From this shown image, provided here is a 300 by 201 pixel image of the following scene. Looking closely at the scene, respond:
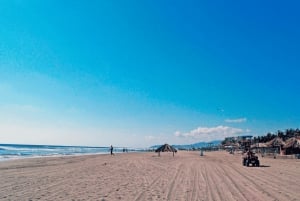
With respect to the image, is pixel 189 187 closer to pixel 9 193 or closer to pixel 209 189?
pixel 209 189

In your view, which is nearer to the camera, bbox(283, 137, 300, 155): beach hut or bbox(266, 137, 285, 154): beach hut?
bbox(283, 137, 300, 155): beach hut

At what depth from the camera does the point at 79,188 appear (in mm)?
10430

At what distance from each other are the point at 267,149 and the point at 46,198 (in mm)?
44512

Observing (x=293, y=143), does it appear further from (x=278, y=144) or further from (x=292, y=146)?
(x=278, y=144)

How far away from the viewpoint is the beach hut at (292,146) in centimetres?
3716

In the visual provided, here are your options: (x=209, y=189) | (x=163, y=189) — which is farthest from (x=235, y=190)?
(x=163, y=189)

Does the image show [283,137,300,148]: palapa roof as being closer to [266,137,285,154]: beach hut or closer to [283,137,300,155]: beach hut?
[283,137,300,155]: beach hut

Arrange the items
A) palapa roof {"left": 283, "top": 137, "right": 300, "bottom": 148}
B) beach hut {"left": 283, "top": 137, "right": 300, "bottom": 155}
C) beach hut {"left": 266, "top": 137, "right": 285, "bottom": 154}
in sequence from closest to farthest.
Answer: palapa roof {"left": 283, "top": 137, "right": 300, "bottom": 148} < beach hut {"left": 283, "top": 137, "right": 300, "bottom": 155} < beach hut {"left": 266, "top": 137, "right": 285, "bottom": 154}

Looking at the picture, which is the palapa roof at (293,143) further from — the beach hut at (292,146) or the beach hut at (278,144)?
the beach hut at (278,144)

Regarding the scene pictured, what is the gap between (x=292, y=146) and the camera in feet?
125

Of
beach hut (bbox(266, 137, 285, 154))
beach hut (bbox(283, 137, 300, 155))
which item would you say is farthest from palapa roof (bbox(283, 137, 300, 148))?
beach hut (bbox(266, 137, 285, 154))

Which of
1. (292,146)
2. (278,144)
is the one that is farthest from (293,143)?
(278,144)

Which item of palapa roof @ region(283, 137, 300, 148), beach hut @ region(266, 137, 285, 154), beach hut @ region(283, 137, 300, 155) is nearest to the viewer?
palapa roof @ region(283, 137, 300, 148)

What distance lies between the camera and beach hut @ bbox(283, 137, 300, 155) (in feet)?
122
